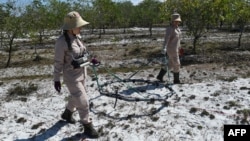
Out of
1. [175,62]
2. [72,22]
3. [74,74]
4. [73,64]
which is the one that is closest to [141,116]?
[74,74]

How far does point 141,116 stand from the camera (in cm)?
812

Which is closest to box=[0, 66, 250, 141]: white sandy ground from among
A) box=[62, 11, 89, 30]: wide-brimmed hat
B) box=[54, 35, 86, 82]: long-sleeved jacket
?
box=[54, 35, 86, 82]: long-sleeved jacket

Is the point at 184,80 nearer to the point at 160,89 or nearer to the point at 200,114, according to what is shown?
the point at 160,89

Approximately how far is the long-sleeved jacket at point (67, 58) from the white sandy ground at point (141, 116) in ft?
4.38

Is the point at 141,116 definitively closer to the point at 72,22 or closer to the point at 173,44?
the point at 72,22

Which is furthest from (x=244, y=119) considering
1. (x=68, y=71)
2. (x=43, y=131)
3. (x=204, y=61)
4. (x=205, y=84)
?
(x=204, y=61)

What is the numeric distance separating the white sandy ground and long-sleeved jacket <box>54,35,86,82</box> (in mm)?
1336

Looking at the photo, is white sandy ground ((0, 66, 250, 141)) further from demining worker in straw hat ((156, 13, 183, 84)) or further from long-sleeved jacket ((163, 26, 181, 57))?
long-sleeved jacket ((163, 26, 181, 57))

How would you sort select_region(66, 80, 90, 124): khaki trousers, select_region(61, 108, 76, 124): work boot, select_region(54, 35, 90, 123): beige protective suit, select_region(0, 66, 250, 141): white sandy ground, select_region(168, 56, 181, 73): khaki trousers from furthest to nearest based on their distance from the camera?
select_region(168, 56, 181, 73): khaki trousers → select_region(61, 108, 76, 124): work boot → select_region(0, 66, 250, 141): white sandy ground → select_region(66, 80, 90, 124): khaki trousers → select_region(54, 35, 90, 123): beige protective suit

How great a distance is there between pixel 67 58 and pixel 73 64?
216 mm

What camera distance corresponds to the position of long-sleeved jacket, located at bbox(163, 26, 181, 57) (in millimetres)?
10570

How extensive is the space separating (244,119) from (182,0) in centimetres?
1527

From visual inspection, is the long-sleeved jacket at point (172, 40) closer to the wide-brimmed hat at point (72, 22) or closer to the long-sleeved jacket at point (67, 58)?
the long-sleeved jacket at point (67, 58)

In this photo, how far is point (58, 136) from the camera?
745 cm
